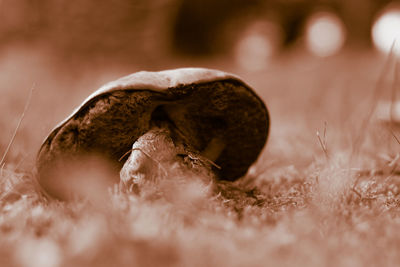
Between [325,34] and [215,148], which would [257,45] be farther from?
[215,148]

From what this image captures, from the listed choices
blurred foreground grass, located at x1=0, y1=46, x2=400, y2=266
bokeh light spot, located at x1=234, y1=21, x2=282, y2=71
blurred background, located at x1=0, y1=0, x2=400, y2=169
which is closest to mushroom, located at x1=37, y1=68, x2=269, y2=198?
blurred foreground grass, located at x1=0, y1=46, x2=400, y2=266

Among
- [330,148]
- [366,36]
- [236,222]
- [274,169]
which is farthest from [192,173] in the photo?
[366,36]

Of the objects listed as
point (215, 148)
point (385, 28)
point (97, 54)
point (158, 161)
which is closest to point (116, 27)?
point (97, 54)

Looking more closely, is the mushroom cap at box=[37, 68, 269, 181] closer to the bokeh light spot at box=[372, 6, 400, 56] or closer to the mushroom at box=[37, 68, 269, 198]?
the mushroom at box=[37, 68, 269, 198]

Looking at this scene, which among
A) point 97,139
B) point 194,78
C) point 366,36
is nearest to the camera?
point 194,78

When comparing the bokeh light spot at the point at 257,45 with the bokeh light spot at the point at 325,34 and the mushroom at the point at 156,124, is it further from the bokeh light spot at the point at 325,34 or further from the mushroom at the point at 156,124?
the mushroom at the point at 156,124

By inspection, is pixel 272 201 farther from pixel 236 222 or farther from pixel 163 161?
pixel 163 161

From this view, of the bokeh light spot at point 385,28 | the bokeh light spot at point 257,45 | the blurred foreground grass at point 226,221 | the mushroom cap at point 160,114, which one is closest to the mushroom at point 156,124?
the mushroom cap at point 160,114

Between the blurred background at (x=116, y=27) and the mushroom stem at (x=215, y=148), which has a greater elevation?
the blurred background at (x=116, y=27)
